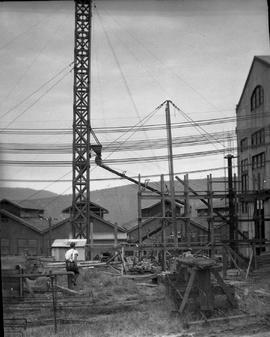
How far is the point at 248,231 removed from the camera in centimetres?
1538

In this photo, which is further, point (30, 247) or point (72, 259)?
point (30, 247)

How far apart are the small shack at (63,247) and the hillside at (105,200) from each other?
0.71 meters

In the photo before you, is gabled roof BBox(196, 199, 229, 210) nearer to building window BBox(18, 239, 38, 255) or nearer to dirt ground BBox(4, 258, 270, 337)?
dirt ground BBox(4, 258, 270, 337)

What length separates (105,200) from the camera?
9.25 m

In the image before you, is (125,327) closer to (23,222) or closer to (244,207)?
(23,222)

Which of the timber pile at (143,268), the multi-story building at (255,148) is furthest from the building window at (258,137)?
the timber pile at (143,268)

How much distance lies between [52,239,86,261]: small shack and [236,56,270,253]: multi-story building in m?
4.02

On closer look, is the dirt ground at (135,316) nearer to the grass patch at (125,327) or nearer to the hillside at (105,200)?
the grass patch at (125,327)

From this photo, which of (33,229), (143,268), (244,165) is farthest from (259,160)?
(33,229)

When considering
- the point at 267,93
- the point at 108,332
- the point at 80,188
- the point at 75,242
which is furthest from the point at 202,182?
the point at 108,332

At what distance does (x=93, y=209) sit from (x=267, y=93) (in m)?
4.53

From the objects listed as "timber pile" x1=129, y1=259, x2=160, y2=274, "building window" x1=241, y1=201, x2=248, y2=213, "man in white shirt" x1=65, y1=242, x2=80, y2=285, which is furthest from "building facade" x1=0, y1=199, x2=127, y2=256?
"building window" x1=241, y1=201, x2=248, y2=213

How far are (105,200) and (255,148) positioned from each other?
422cm

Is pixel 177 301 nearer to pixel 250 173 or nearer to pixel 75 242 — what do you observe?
pixel 75 242
